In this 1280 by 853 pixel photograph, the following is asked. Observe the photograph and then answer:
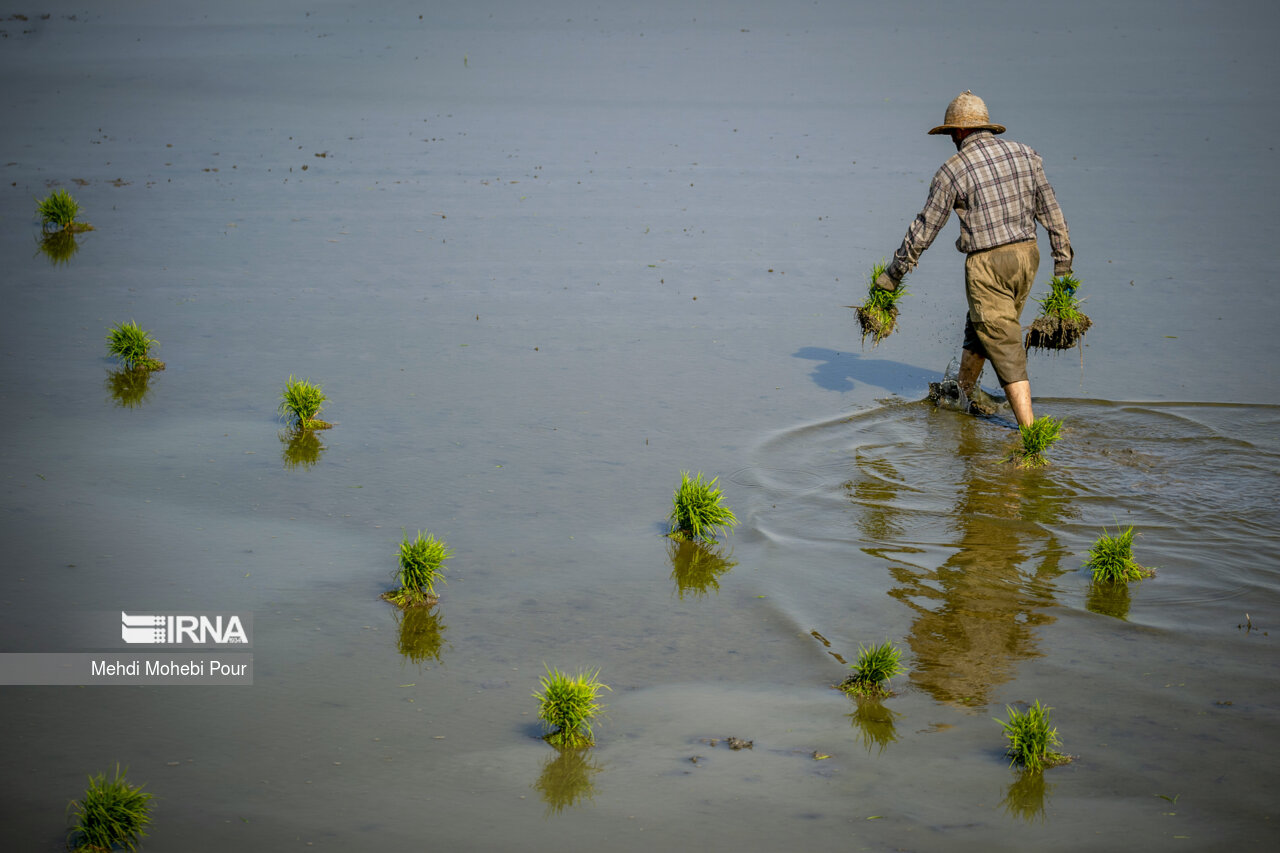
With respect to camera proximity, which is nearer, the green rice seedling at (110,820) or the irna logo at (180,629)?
the green rice seedling at (110,820)

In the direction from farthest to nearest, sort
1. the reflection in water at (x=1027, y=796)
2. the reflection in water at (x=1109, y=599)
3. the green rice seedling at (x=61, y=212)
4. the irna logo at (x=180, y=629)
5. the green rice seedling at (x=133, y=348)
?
the green rice seedling at (x=61, y=212)
the green rice seedling at (x=133, y=348)
the reflection in water at (x=1109, y=599)
the irna logo at (x=180, y=629)
the reflection in water at (x=1027, y=796)

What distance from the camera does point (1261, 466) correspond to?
7.67m

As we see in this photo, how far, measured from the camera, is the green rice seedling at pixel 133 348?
977 cm

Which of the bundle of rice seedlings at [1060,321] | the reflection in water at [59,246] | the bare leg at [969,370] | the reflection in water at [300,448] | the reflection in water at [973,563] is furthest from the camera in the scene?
the reflection in water at [59,246]

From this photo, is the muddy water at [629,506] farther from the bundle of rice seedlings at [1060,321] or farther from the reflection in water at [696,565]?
the bundle of rice seedlings at [1060,321]

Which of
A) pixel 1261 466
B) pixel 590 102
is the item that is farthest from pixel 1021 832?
pixel 590 102

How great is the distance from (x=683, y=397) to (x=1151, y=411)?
3.31m

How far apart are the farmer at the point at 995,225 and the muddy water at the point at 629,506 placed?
626 millimetres

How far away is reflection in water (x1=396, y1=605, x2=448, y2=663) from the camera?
221 inches

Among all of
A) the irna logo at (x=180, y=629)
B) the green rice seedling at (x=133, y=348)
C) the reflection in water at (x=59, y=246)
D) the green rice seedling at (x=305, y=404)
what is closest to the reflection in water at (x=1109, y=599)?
the irna logo at (x=180, y=629)

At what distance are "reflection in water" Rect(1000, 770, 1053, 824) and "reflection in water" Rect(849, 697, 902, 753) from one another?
50cm

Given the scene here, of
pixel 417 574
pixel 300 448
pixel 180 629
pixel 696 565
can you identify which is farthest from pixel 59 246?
pixel 696 565

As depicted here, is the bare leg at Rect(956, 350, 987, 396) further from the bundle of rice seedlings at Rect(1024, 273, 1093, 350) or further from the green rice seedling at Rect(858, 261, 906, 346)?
the green rice seedling at Rect(858, 261, 906, 346)

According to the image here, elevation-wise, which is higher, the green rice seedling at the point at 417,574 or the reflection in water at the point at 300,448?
the reflection in water at the point at 300,448
